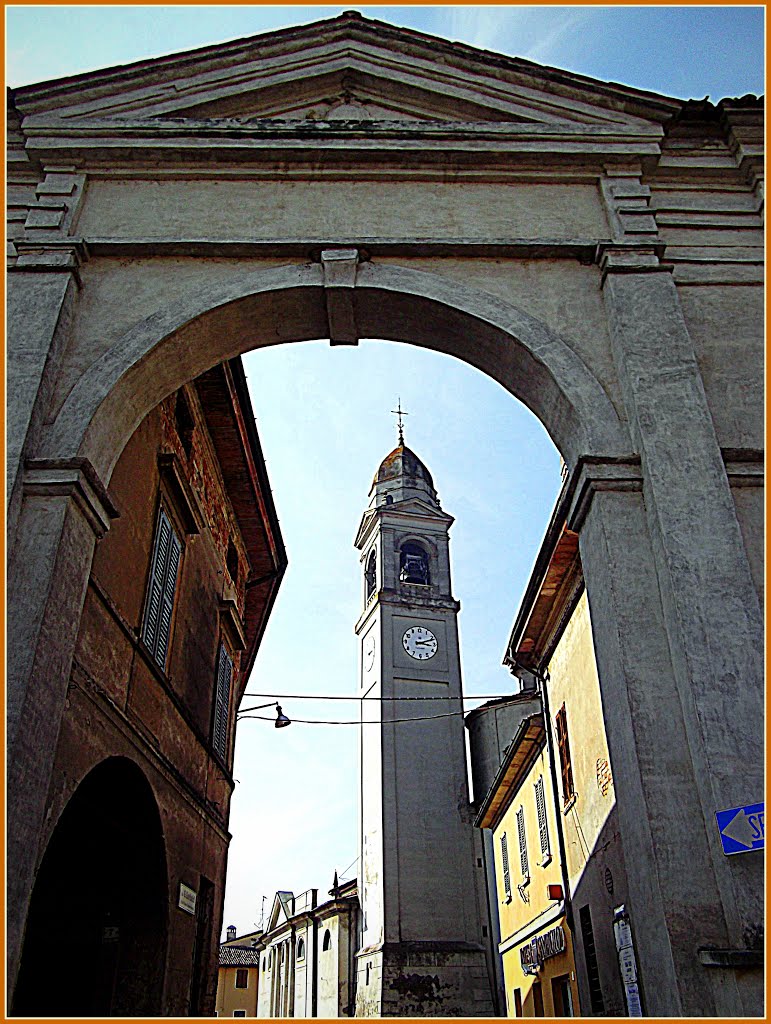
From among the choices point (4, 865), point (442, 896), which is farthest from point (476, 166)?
point (442, 896)

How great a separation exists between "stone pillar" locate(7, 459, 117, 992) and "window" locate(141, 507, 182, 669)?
2.39 m

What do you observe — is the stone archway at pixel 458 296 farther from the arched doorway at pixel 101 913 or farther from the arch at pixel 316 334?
the arched doorway at pixel 101 913

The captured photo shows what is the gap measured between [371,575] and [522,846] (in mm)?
25533

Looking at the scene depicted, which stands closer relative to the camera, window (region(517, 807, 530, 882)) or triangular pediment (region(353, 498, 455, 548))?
window (region(517, 807, 530, 882))

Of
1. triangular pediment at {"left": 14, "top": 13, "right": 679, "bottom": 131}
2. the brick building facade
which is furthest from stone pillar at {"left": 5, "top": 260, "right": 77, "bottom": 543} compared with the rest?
triangular pediment at {"left": 14, "top": 13, "right": 679, "bottom": 131}

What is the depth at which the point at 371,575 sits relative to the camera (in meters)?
41.4

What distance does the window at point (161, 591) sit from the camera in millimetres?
8938

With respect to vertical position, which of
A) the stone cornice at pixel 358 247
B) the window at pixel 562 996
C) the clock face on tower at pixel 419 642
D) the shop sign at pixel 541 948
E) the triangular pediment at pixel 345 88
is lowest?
the window at pixel 562 996

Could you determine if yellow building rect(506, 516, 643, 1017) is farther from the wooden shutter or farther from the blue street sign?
the blue street sign

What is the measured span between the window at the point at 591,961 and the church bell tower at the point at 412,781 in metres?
13.5

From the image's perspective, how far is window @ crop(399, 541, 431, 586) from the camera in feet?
131

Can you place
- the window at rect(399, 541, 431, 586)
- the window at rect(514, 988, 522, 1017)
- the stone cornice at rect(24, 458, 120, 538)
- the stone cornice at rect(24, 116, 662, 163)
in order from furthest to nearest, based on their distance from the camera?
the window at rect(399, 541, 431, 586) < the window at rect(514, 988, 522, 1017) < the stone cornice at rect(24, 116, 662, 163) < the stone cornice at rect(24, 458, 120, 538)

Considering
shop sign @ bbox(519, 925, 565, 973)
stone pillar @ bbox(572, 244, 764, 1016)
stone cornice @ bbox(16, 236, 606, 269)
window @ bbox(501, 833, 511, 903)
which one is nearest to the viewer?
stone pillar @ bbox(572, 244, 764, 1016)

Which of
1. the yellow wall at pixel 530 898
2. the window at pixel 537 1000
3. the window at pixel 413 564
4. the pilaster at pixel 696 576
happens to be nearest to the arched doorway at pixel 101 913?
the pilaster at pixel 696 576
